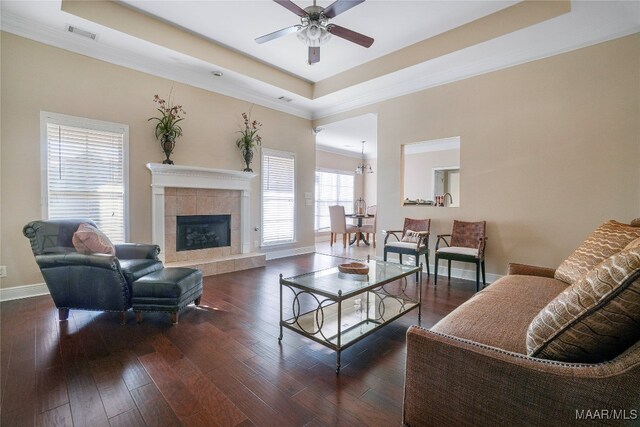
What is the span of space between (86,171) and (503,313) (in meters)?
4.62

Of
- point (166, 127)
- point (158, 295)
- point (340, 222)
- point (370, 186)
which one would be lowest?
point (158, 295)

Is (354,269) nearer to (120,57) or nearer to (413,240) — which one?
(413,240)

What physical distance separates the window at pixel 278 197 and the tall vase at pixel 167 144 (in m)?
1.72

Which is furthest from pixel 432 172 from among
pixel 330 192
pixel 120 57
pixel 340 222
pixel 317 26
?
pixel 120 57

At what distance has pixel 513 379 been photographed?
1.02 m

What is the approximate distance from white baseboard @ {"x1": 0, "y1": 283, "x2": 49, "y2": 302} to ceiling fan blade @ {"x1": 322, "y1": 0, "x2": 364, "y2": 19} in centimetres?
445

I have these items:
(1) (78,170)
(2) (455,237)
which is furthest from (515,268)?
(1) (78,170)

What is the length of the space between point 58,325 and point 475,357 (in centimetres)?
335

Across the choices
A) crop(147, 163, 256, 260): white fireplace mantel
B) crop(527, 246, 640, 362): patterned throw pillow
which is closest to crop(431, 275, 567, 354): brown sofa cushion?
crop(527, 246, 640, 362): patterned throw pillow

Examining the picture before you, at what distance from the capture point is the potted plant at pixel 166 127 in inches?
164

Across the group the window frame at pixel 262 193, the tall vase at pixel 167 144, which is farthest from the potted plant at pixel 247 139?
the tall vase at pixel 167 144

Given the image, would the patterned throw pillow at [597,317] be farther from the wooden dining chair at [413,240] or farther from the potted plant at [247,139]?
the potted plant at [247,139]

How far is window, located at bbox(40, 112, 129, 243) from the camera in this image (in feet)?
11.2

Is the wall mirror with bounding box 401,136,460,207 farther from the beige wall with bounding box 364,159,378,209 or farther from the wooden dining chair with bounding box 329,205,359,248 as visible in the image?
the wooden dining chair with bounding box 329,205,359,248
